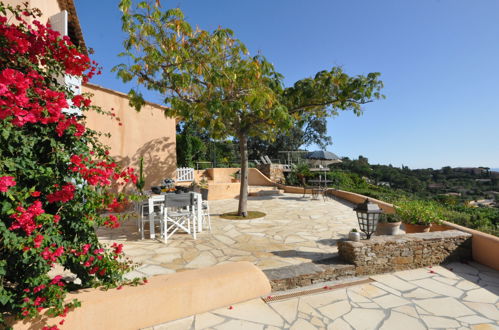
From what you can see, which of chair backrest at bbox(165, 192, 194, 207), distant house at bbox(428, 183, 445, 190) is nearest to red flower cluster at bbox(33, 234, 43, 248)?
chair backrest at bbox(165, 192, 194, 207)

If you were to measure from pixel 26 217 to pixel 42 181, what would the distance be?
1.14 ft

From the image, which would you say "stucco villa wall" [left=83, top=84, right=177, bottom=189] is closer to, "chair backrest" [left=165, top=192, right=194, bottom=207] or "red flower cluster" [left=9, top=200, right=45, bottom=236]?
"chair backrest" [left=165, top=192, right=194, bottom=207]

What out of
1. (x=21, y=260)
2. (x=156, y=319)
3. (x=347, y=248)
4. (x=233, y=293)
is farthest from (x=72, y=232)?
(x=347, y=248)

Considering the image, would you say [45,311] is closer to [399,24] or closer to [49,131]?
[49,131]

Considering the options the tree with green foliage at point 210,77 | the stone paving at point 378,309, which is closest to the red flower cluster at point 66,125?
the stone paving at point 378,309

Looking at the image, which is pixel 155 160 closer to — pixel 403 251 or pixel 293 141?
pixel 403 251

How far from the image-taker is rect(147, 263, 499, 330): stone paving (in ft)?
8.62

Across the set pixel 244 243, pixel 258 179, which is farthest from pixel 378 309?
pixel 258 179

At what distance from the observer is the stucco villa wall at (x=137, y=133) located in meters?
8.23

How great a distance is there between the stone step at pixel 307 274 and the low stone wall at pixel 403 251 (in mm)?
194

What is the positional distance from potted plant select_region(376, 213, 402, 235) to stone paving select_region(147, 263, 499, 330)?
1.14 meters

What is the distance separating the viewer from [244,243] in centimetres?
497

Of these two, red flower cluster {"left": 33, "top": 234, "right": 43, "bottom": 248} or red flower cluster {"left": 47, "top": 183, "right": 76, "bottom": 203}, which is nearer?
red flower cluster {"left": 33, "top": 234, "right": 43, "bottom": 248}

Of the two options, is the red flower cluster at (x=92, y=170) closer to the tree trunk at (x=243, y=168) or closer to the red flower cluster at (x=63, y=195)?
the red flower cluster at (x=63, y=195)
